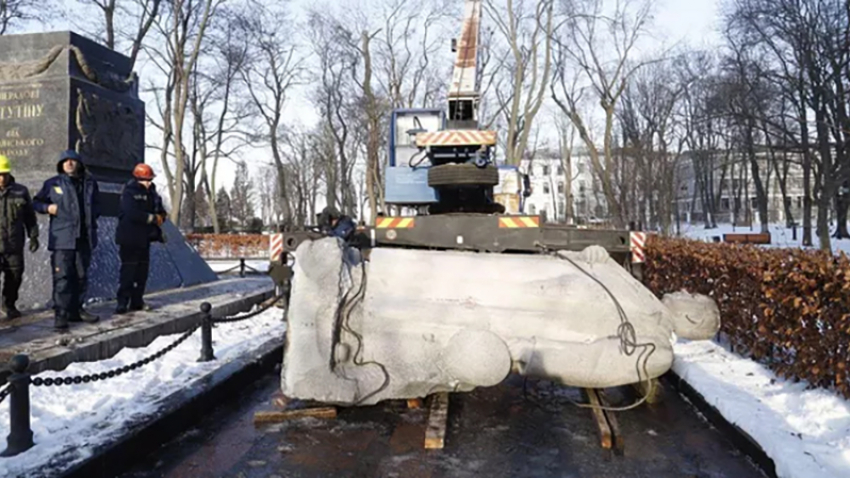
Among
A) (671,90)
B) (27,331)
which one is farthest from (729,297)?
(671,90)

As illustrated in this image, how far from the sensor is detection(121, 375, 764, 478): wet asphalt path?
150 inches

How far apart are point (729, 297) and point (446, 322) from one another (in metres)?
3.93

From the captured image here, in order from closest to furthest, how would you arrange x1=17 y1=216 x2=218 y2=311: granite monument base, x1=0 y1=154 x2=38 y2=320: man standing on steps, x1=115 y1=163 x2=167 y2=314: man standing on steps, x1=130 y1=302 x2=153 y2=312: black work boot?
x1=0 y1=154 x2=38 y2=320: man standing on steps, x1=115 y1=163 x2=167 y2=314: man standing on steps, x1=130 y1=302 x2=153 y2=312: black work boot, x1=17 y1=216 x2=218 y2=311: granite monument base

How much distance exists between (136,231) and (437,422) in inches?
187

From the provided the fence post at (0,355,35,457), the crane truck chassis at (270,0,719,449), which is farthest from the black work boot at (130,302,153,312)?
the fence post at (0,355,35,457)

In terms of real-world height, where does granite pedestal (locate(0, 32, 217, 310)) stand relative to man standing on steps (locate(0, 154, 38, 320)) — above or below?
above

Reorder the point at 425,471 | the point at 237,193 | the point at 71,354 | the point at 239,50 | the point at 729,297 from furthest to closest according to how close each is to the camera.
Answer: the point at 237,193
the point at 239,50
the point at 729,297
the point at 71,354
the point at 425,471

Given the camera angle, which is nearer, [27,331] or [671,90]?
[27,331]

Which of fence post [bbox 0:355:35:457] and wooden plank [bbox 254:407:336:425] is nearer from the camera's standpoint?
fence post [bbox 0:355:35:457]

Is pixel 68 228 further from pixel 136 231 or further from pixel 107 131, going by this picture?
pixel 107 131

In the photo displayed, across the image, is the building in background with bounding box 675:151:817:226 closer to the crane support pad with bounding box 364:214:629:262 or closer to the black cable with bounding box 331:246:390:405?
the crane support pad with bounding box 364:214:629:262

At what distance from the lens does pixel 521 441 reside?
14.3 ft

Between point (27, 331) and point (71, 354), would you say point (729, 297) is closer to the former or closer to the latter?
point (71, 354)

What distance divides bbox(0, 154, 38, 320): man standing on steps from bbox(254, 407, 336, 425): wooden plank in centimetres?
368
